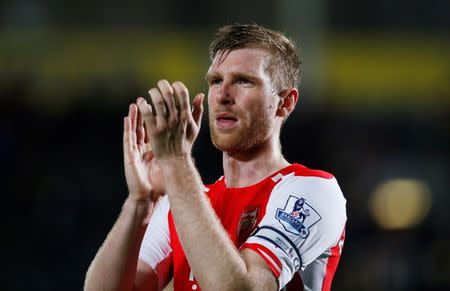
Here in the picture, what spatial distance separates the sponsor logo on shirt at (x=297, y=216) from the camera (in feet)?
11.9

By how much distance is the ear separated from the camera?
417cm

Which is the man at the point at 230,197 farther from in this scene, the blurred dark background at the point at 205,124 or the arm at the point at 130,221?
the blurred dark background at the point at 205,124

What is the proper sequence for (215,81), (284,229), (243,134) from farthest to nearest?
(215,81), (243,134), (284,229)

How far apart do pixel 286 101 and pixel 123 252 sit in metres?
1.09

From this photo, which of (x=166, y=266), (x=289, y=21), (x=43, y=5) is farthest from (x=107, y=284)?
(x=43, y=5)

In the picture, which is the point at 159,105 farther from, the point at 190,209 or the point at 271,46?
the point at 271,46

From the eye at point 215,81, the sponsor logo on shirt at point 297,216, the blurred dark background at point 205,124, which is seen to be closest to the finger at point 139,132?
the eye at point 215,81

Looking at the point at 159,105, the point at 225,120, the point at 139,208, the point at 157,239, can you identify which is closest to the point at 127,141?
the point at 139,208

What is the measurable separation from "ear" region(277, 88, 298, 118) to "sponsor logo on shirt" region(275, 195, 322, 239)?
2.01 ft

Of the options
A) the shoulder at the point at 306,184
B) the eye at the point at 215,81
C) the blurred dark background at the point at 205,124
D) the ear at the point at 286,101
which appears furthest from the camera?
the blurred dark background at the point at 205,124

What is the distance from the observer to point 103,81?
12.0 metres

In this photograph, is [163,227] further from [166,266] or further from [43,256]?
Result: [43,256]

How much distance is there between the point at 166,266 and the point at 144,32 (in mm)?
10112

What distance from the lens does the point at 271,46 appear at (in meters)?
4.11
